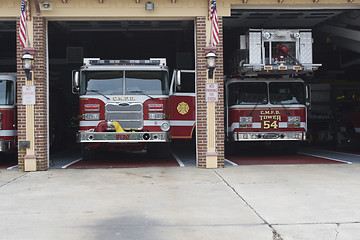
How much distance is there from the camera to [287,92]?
12102mm

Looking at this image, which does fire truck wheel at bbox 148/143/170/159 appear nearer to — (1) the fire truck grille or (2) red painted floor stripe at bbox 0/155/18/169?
(1) the fire truck grille

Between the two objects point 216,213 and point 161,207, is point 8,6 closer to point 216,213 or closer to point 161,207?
point 161,207

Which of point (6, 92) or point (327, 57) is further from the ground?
point (327, 57)

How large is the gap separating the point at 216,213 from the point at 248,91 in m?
7.03

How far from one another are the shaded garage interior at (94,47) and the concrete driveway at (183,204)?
5.53m

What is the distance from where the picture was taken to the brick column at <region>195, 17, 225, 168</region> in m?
10.0

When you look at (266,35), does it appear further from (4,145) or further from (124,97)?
(4,145)

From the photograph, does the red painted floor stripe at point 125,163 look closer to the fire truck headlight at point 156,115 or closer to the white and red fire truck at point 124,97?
the white and red fire truck at point 124,97

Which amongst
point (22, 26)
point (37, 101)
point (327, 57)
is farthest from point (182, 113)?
point (327, 57)

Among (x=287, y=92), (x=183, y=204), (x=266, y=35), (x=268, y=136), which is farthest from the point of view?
(x=287, y=92)

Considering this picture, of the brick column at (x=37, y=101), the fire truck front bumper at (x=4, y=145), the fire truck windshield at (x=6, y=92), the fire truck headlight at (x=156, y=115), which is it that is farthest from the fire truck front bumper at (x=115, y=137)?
the fire truck windshield at (x=6, y=92)

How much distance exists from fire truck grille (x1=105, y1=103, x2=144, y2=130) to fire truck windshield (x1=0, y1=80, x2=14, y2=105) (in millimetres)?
2829

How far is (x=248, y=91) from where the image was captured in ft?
39.5

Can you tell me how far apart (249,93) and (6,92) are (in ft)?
Answer: 23.4
